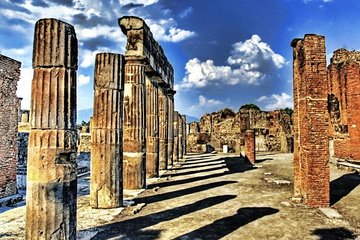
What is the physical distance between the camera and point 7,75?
9.15 metres

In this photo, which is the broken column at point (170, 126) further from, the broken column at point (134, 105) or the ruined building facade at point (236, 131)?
the ruined building facade at point (236, 131)

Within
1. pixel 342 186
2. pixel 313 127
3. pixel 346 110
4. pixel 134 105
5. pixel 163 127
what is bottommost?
pixel 342 186

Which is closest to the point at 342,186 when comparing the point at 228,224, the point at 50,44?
the point at 228,224

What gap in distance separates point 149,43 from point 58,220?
8.41m

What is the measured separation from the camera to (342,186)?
10164 millimetres

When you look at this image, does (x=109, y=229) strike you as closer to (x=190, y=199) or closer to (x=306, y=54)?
(x=190, y=199)

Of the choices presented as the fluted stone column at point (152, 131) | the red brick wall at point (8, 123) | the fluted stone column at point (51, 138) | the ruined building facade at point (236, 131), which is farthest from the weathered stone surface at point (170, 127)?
the fluted stone column at point (51, 138)

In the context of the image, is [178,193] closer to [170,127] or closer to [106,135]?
[106,135]

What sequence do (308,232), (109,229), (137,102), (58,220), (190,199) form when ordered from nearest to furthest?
(58,220)
(308,232)
(109,229)
(190,199)
(137,102)

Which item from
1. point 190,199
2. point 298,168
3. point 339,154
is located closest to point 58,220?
point 190,199

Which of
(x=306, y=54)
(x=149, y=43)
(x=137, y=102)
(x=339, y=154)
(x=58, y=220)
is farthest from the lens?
(x=339, y=154)

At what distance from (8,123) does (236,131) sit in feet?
95.0

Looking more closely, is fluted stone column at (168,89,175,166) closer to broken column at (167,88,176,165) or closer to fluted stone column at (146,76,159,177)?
broken column at (167,88,176,165)

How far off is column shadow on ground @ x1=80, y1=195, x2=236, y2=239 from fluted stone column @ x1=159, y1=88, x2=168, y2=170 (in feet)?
24.6
